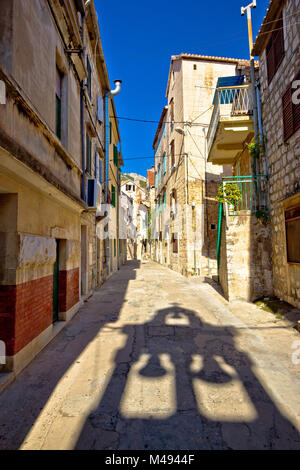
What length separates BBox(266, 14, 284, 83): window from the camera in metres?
6.23

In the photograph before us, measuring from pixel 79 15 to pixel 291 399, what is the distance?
32.1 ft

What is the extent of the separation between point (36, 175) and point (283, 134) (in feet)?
18.6

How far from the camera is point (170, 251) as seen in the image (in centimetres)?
1733

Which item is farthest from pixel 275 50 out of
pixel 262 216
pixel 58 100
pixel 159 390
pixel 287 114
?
pixel 159 390

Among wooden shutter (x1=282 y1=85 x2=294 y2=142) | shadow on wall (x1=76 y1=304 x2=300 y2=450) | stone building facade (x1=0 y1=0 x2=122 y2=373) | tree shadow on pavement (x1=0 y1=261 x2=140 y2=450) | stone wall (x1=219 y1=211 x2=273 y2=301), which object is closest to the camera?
shadow on wall (x1=76 y1=304 x2=300 y2=450)

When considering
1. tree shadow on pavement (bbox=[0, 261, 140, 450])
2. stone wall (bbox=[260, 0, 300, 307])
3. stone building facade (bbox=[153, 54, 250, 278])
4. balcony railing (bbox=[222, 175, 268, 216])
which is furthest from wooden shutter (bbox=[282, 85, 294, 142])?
stone building facade (bbox=[153, 54, 250, 278])

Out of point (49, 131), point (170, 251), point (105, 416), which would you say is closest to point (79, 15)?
point (49, 131)

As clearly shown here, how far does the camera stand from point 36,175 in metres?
3.34

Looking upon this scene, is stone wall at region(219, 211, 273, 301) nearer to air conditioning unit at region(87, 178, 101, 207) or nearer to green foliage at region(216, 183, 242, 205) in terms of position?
green foliage at region(216, 183, 242, 205)

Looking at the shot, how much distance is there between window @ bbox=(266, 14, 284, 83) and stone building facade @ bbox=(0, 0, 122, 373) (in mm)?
4959

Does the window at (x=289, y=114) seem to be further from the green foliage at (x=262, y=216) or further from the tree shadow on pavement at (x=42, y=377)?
the tree shadow on pavement at (x=42, y=377)

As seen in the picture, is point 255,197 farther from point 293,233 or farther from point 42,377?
point 42,377
